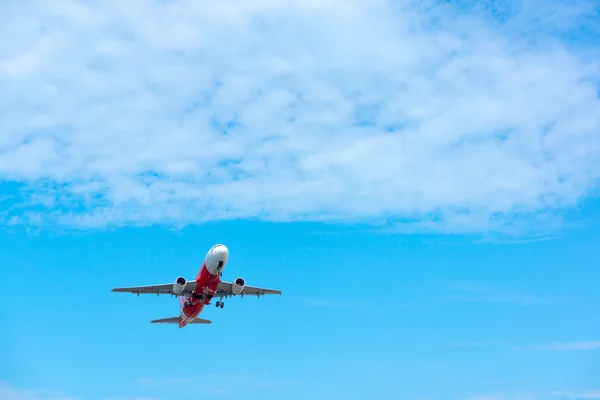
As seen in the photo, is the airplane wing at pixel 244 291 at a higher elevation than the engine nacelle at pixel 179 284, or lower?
higher

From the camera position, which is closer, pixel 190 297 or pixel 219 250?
pixel 219 250

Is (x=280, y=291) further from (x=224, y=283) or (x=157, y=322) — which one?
(x=157, y=322)

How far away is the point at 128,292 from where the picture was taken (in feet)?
321

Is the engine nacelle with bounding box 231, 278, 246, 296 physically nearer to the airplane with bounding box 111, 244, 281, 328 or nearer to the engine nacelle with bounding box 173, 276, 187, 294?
the airplane with bounding box 111, 244, 281, 328

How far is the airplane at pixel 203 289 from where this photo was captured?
279 feet

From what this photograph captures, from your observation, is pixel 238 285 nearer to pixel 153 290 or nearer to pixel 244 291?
pixel 244 291

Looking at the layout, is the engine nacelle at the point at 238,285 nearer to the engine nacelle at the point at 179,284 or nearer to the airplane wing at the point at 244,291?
the airplane wing at the point at 244,291

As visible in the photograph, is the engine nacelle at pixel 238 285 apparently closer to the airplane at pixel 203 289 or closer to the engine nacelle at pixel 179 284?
the airplane at pixel 203 289

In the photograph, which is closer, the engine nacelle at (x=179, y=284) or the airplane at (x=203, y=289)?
the airplane at (x=203, y=289)

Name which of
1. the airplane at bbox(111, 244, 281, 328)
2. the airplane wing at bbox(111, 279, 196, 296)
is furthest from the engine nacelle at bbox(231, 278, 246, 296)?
the airplane wing at bbox(111, 279, 196, 296)

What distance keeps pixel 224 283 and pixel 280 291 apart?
9.60 meters

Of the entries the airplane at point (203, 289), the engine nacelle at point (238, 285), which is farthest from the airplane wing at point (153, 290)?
the engine nacelle at point (238, 285)

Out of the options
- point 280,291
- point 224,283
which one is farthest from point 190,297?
point 280,291

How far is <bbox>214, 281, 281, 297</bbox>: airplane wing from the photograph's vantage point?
96.5 meters
